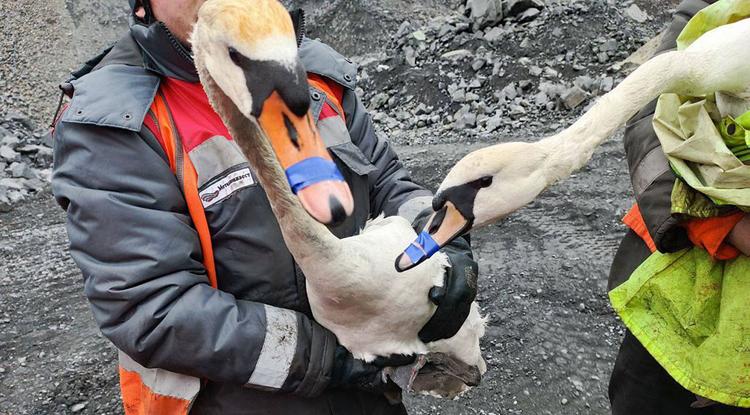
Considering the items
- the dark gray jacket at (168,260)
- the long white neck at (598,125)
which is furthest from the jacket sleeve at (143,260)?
the long white neck at (598,125)

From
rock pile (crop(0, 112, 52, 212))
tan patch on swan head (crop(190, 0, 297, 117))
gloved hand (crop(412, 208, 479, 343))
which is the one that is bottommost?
rock pile (crop(0, 112, 52, 212))

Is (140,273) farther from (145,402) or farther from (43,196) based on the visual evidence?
(43,196)

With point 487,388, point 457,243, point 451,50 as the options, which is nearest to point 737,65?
point 457,243

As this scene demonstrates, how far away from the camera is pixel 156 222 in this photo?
1.69 meters

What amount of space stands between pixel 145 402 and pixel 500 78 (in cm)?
926

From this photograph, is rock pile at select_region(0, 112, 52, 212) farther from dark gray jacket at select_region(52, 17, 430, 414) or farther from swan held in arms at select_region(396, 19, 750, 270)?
swan held in arms at select_region(396, 19, 750, 270)

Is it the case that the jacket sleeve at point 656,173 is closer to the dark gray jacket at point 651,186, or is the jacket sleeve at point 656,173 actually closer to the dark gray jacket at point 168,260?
the dark gray jacket at point 651,186

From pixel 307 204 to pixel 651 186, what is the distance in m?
1.42

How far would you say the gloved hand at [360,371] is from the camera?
6.46ft

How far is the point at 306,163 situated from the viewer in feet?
4.61

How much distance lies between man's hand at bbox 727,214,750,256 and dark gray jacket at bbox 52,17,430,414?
136 cm

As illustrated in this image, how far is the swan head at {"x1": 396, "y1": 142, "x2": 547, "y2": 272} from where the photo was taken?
6.39 ft

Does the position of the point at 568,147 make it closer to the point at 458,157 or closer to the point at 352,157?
the point at 352,157

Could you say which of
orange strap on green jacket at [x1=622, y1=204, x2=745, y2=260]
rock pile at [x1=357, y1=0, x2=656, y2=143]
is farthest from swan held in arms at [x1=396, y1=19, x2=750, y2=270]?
rock pile at [x1=357, y1=0, x2=656, y2=143]
